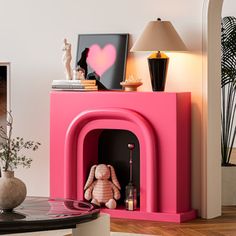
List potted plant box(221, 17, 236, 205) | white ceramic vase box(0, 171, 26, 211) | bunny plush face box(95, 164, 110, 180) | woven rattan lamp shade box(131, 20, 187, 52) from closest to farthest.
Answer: white ceramic vase box(0, 171, 26, 211) < woven rattan lamp shade box(131, 20, 187, 52) < bunny plush face box(95, 164, 110, 180) < potted plant box(221, 17, 236, 205)

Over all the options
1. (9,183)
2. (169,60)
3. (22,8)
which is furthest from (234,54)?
(9,183)

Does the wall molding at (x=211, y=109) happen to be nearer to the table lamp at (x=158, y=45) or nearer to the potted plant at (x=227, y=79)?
the table lamp at (x=158, y=45)

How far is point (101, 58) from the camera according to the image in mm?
7465

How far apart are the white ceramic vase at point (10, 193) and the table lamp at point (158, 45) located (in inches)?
79.8

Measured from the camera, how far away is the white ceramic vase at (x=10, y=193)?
542 centimetres

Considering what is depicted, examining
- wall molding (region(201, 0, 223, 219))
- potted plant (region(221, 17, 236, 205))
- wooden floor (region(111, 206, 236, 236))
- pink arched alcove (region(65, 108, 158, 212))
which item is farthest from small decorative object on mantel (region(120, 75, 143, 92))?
wooden floor (region(111, 206, 236, 236))

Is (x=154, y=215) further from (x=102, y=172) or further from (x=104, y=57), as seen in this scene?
(x=104, y=57)

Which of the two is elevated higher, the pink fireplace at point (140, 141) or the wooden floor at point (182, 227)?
the pink fireplace at point (140, 141)

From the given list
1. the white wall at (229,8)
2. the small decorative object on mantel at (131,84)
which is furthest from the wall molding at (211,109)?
the white wall at (229,8)

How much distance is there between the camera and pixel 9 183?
5.47 metres

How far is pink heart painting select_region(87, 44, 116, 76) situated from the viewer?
24.4ft

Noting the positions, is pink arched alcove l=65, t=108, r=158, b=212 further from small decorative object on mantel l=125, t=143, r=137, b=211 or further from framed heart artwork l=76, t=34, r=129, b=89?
framed heart artwork l=76, t=34, r=129, b=89

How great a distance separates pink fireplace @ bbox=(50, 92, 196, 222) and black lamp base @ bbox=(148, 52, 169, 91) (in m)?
0.15

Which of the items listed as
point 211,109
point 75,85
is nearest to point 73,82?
point 75,85
